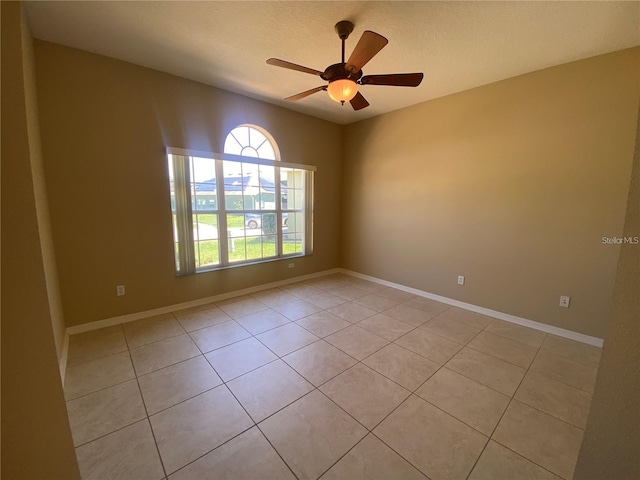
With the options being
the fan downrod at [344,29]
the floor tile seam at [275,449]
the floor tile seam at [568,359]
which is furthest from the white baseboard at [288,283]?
the fan downrod at [344,29]

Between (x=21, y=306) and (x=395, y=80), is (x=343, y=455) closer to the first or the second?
(x=21, y=306)

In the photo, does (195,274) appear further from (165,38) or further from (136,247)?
(165,38)

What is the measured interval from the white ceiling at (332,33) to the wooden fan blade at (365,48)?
41 cm

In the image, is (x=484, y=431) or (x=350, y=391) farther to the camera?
(x=350, y=391)

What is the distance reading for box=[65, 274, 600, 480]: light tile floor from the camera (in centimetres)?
136

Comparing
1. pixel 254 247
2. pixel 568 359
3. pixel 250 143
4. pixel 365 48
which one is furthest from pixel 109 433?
pixel 568 359

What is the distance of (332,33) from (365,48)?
68cm

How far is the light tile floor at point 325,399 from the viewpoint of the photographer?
1360 millimetres

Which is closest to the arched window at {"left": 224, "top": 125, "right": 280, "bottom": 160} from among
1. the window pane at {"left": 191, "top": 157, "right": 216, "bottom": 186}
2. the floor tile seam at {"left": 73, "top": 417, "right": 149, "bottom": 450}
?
the window pane at {"left": 191, "top": 157, "right": 216, "bottom": 186}

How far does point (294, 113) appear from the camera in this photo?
396cm

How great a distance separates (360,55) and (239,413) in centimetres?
253

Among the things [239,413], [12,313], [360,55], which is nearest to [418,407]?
[239,413]

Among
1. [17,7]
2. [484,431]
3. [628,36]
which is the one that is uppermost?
[628,36]

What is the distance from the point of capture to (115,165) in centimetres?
266
